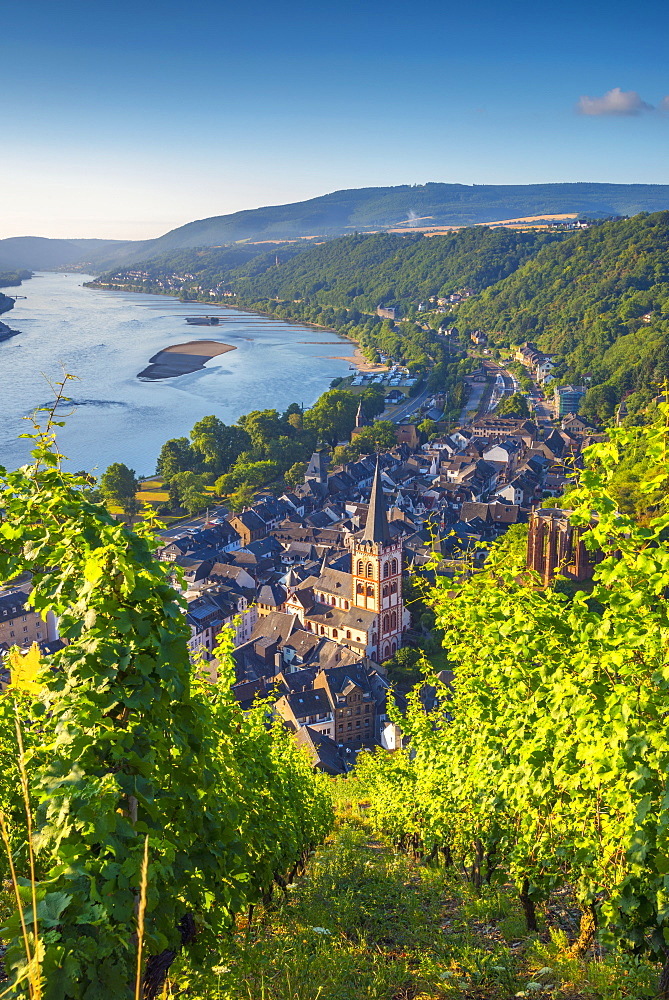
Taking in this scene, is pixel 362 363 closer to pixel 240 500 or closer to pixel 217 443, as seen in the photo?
pixel 217 443

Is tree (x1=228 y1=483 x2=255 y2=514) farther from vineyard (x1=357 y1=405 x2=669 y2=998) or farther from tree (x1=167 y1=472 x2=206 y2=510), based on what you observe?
vineyard (x1=357 y1=405 x2=669 y2=998)

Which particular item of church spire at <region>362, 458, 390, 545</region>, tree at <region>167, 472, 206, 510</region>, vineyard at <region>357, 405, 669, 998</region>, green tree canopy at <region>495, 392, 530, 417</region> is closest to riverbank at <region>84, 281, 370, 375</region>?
green tree canopy at <region>495, 392, 530, 417</region>

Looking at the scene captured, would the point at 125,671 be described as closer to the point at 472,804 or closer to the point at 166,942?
the point at 166,942

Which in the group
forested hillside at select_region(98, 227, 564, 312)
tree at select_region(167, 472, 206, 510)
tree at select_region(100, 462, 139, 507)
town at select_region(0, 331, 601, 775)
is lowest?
town at select_region(0, 331, 601, 775)

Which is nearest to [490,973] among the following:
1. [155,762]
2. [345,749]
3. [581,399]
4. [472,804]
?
[472,804]

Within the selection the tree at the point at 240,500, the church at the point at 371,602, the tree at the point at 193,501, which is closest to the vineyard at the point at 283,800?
the church at the point at 371,602

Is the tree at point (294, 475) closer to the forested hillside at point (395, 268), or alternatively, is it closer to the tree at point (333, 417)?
the tree at point (333, 417)

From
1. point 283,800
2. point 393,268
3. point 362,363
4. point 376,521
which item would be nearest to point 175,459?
point 376,521
